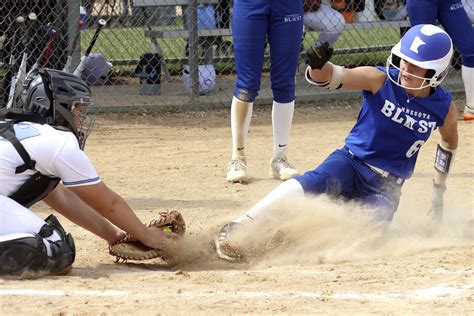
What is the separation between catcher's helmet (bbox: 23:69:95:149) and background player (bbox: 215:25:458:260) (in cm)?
99

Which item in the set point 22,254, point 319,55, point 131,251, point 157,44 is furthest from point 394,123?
point 157,44

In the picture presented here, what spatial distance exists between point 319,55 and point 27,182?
156 centimetres

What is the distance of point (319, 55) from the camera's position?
477 centimetres

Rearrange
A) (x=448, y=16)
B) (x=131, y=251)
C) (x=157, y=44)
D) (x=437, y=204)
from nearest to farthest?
(x=131, y=251) < (x=437, y=204) < (x=448, y=16) < (x=157, y=44)

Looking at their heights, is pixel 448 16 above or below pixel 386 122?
below

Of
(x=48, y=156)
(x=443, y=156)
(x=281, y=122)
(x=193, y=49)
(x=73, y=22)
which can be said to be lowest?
(x=193, y=49)

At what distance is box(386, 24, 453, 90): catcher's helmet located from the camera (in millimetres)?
4863

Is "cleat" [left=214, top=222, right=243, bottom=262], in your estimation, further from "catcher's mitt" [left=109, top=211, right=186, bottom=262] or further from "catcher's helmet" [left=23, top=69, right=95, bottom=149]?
"catcher's helmet" [left=23, top=69, right=95, bottom=149]

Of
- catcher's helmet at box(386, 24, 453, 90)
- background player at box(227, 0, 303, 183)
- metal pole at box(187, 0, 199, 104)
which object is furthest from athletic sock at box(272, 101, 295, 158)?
metal pole at box(187, 0, 199, 104)

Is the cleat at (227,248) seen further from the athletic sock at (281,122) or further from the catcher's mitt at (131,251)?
the athletic sock at (281,122)

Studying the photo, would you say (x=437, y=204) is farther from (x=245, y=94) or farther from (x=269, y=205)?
(x=245, y=94)

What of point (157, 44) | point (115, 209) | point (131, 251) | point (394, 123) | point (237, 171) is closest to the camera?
point (115, 209)

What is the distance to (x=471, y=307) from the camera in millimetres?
3664

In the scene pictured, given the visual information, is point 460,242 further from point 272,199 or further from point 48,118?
point 48,118
